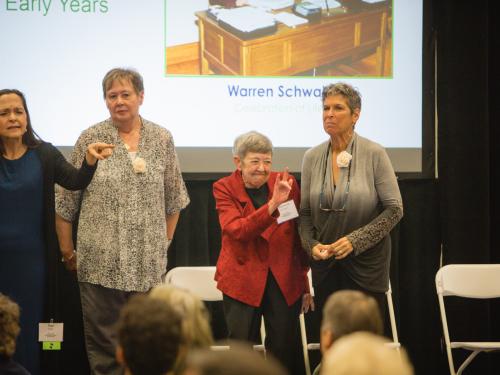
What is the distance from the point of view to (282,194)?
143 inches

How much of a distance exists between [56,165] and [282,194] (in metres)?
1.15

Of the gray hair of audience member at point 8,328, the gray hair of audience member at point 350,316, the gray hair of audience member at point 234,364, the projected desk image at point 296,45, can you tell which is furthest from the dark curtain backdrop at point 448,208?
the gray hair of audience member at point 234,364

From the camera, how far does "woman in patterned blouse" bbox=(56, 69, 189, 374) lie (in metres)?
3.94

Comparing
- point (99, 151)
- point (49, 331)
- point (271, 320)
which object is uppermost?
point (99, 151)

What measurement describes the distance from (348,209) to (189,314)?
1.71 meters

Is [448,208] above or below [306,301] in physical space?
above

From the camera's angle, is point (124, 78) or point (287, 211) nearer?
point (287, 211)

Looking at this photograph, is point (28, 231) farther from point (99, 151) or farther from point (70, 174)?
point (99, 151)

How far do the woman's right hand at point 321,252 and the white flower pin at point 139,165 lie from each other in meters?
0.95

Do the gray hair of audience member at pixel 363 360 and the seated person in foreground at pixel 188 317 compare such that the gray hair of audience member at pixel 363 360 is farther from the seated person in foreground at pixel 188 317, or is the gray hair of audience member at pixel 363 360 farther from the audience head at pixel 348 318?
the audience head at pixel 348 318

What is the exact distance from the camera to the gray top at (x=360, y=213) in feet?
12.4

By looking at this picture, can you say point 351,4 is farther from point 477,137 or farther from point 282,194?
point 282,194

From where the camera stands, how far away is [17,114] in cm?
391

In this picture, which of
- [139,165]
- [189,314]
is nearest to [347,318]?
[189,314]
